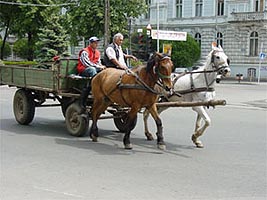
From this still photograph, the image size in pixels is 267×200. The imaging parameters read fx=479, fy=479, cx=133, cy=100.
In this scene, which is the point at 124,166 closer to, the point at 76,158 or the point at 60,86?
the point at 76,158

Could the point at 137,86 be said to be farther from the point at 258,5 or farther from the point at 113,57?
the point at 258,5

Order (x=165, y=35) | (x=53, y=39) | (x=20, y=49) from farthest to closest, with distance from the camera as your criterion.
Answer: (x=20, y=49), (x=53, y=39), (x=165, y=35)

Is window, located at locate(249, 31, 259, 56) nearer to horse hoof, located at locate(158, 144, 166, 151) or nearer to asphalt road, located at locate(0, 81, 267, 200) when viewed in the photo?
asphalt road, located at locate(0, 81, 267, 200)

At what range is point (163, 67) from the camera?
8852mm

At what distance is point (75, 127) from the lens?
1088cm

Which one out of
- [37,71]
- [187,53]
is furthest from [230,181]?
[187,53]

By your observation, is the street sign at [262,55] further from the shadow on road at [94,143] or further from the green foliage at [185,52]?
the shadow on road at [94,143]

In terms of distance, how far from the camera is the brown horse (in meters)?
8.92

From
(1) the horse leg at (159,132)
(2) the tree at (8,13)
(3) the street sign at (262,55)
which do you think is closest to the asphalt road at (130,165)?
(1) the horse leg at (159,132)

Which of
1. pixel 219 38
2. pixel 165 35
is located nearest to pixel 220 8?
pixel 219 38

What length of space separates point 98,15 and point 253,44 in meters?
18.2

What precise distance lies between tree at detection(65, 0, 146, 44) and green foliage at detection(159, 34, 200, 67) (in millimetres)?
10083

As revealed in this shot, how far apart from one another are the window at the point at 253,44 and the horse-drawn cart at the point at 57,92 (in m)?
36.8

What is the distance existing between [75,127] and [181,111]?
6591 mm
